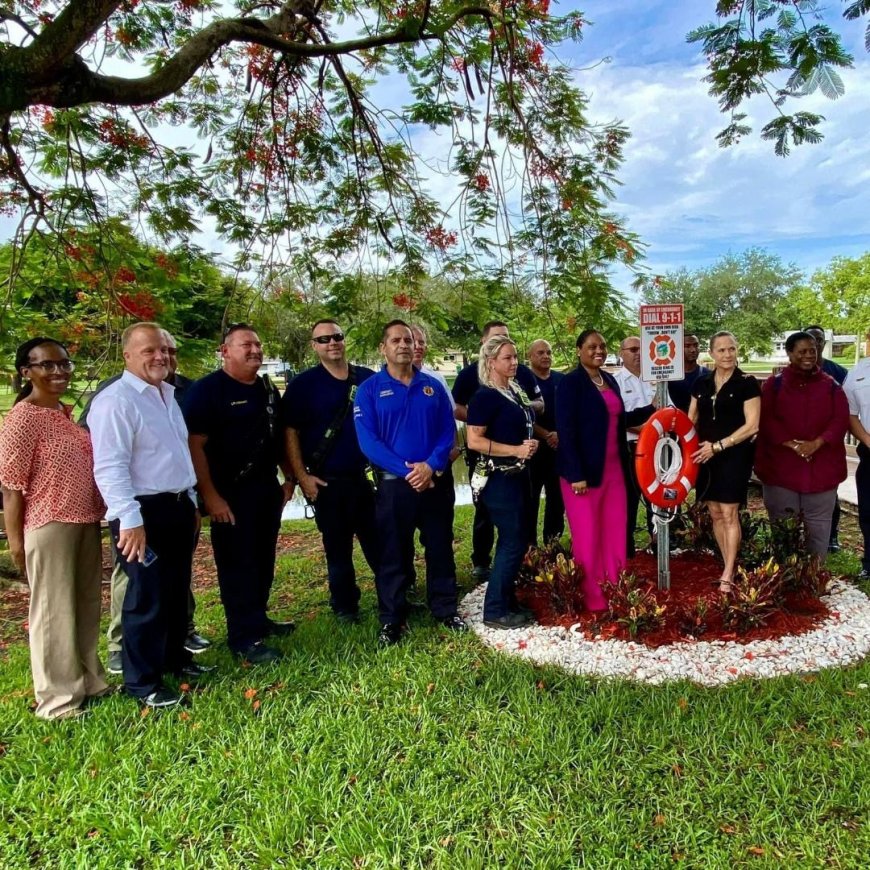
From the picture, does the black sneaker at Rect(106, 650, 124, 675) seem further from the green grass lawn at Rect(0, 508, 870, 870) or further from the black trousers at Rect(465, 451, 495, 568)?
the black trousers at Rect(465, 451, 495, 568)

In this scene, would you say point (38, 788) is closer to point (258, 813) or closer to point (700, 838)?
point (258, 813)

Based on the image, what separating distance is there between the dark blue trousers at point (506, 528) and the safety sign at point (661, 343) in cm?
105

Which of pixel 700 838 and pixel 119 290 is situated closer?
pixel 700 838

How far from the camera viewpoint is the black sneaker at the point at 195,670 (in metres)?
A: 3.29

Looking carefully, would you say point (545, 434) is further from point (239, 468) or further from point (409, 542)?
point (239, 468)

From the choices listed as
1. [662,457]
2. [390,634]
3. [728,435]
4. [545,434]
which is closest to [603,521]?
[662,457]

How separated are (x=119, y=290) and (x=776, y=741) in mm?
Answer: 5554

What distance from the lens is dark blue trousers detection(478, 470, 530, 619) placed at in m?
3.66

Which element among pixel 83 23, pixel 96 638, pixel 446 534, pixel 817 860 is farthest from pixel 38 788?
pixel 83 23

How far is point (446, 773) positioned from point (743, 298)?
4184 centimetres

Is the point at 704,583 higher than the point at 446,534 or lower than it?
lower

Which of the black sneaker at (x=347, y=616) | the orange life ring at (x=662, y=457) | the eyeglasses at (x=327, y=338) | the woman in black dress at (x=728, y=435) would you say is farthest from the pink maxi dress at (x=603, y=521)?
the eyeglasses at (x=327, y=338)

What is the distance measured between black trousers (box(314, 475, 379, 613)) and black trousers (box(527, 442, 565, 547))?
117cm

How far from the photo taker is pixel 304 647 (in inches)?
140
